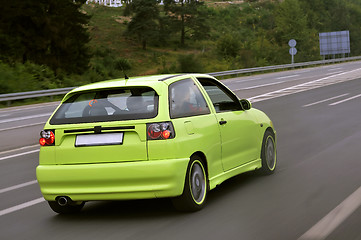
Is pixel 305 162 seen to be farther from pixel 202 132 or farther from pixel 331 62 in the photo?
pixel 331 62

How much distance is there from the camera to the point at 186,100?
270 inches

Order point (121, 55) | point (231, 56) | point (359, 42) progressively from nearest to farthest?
point (231, 56) → point (121, 55) → point (359, 42)

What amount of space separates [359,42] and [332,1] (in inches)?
732

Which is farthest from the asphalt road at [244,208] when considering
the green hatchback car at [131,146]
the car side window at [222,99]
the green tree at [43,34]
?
the green tree at [43,34]

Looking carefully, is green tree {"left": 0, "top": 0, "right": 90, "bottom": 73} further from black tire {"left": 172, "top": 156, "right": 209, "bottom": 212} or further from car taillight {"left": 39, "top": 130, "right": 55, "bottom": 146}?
black tire {"left": 172, "top": 156, "right": 209, "bottom": 212}

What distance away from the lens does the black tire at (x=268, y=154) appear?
27.5ft

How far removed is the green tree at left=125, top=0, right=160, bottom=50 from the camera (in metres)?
71.8

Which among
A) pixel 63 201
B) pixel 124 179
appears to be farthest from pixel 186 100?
pixel 63 201

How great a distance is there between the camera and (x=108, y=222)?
247 inches

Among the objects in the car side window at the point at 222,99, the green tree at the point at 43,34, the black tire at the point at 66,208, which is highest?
the green tree at the point at 43,34

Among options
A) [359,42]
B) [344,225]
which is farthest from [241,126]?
[359,42]

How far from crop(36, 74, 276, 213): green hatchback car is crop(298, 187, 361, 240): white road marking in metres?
1.31

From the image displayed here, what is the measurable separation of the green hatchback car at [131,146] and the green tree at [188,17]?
241ft

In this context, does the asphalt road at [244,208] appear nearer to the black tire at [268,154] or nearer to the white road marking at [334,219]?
the white road marking at [334,219]
